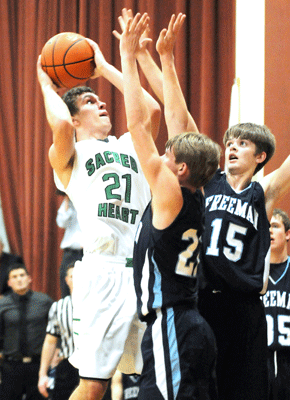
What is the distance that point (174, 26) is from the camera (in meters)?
3.18

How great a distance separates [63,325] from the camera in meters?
5.68

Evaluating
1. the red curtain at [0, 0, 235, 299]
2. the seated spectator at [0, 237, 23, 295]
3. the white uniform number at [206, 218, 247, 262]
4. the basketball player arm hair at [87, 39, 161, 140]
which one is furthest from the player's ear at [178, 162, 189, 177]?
the seated spectator at [0, 237, 23, 295]

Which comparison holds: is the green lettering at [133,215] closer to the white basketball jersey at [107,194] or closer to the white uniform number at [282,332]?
the white basketball jersey at [107,194]

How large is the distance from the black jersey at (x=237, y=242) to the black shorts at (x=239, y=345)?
0.27ft

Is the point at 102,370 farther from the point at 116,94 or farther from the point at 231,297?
the point at 116,94

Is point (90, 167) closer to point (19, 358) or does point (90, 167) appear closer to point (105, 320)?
point (105, 320)

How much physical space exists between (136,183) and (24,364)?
304cm

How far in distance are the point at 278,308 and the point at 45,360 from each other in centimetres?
254

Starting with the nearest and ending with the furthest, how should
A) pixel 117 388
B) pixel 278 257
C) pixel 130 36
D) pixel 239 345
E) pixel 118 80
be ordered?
pixel 130 36, pixel 239 345, pixel 118 80, pixel 278 257, pixel 117 388

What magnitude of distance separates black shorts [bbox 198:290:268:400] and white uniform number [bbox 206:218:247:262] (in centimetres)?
20

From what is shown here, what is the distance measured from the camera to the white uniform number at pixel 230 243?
9.72ft

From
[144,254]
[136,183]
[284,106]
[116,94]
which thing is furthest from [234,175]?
[116,94]

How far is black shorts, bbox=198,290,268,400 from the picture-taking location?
2869mm

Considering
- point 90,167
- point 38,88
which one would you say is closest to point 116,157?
point 90,167
